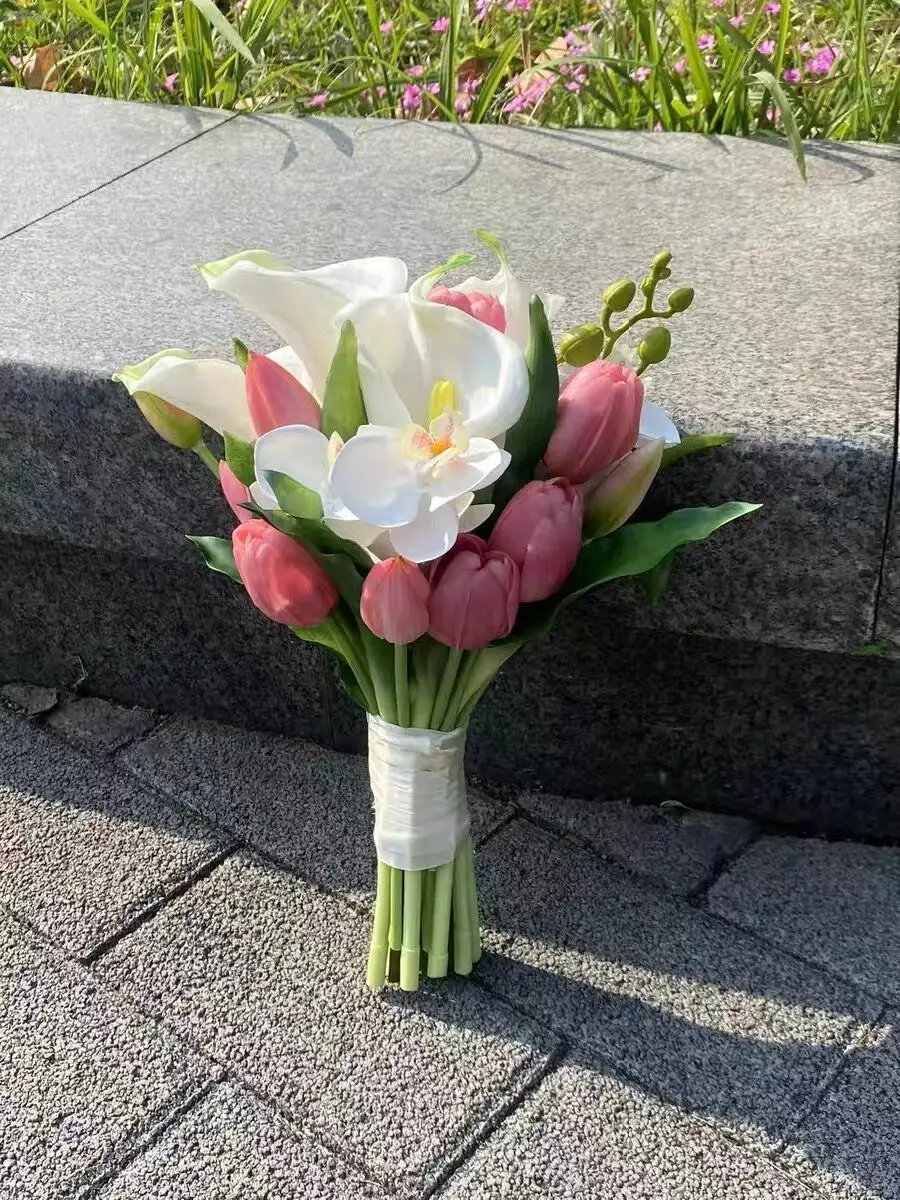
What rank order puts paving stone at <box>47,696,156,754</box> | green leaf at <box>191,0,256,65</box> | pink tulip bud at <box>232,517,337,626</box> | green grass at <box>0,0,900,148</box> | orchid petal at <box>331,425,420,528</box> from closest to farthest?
orchid petal at <box>331,425,420,528</box> < pink tulip bud at <box>232,517,337,626</box> < paving stone at <box>47,696,156,754</box> < green leaf at <box>191,0,256,65</box> < green grass at <box>0,0,900,148</box>

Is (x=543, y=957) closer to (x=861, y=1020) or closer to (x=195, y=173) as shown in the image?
(x=861, y=1020)

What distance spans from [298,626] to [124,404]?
50cm

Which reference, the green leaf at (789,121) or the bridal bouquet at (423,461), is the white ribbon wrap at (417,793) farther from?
the green leaf at (789,121)

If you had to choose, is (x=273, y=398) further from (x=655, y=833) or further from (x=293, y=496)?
(x=655, y=833)

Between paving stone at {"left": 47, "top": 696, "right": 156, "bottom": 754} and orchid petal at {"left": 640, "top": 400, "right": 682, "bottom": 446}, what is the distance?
97 cm

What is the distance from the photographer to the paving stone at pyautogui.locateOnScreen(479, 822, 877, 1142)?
1.35m

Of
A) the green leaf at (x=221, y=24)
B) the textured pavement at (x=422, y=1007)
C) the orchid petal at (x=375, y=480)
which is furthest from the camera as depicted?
the green leaf at (x=221, y=24)

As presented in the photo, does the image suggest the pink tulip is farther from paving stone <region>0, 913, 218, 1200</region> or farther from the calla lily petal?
paving stone <region>0, 913, 218, 1200</region>

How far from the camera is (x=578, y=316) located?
169 cm

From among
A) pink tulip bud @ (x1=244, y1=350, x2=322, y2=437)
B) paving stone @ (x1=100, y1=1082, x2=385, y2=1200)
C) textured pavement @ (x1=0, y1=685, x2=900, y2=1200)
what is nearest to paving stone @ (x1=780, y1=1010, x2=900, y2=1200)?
textured pavement @ (x1=0, y1=685, x2=900, y2=1200)

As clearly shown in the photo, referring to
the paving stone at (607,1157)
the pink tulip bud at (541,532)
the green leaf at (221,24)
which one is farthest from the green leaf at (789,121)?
the paving stone at (607,1157)

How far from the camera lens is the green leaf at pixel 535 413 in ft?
3.72

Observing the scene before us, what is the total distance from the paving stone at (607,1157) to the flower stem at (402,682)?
43 centimetres

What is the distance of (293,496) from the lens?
1.10 metres
